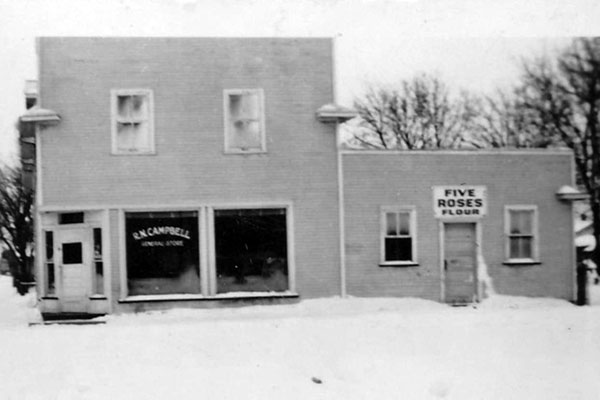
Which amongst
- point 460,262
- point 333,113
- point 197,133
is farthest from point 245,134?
point 460,262

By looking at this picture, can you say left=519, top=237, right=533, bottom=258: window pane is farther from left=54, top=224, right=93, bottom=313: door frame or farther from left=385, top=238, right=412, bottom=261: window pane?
left=54, top=224, right=93, bottom=313: door frame

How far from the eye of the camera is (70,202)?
50.0ft

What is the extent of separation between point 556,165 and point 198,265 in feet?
28.6

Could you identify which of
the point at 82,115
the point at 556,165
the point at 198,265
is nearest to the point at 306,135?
the point at 198,265

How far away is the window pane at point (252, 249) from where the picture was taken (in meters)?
15.6

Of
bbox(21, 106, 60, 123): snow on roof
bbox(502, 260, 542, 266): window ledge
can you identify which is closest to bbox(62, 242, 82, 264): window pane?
bbox(21, 106, 60, 123): snow on roof

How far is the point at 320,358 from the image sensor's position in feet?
32.8

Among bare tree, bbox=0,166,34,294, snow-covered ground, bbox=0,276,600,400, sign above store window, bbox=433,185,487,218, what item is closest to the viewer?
snow-covered ground, bbox=0,276,600,400

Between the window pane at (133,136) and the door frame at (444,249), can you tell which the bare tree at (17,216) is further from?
the door frame at (444,249)

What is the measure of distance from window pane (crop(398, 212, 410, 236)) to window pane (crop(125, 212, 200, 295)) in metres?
4.77

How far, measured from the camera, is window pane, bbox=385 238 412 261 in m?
16.0

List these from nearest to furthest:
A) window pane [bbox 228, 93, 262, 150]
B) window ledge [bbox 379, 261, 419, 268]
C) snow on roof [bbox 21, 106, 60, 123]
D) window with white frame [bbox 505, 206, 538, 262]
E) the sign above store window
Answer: snow on roof [bbox 21, 106, 60, 123] → window pane [bbox 228, 93, 262, 150] → window ledge [bbox 379, 261, 419, 268] → the sign above store window → window with white frame [bbox 505, 206, 538, 262]

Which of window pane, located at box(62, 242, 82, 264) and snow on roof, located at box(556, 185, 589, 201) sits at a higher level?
snow on roof, located at box(556, 185, 589, 201)

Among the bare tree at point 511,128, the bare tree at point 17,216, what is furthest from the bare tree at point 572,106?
the bare tree at point 17,216
